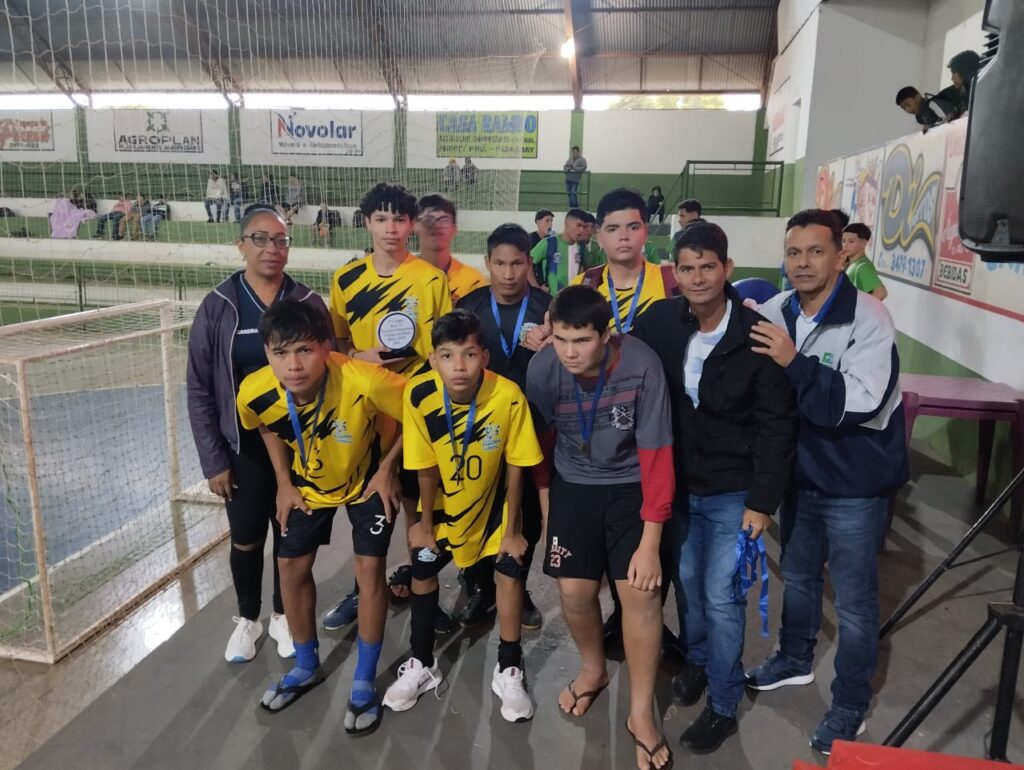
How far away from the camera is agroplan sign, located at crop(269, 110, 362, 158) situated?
1333cm

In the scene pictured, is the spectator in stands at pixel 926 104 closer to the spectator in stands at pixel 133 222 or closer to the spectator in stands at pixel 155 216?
the spectator in stands at pixel 133 222

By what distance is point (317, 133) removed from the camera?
1344cm

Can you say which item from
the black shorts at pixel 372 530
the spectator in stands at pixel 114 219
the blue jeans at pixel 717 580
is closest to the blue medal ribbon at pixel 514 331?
the black shorts at pixel 372 530

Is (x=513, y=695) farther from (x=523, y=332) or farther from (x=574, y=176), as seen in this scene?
(x=574, y=176)

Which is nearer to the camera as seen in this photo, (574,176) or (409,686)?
(409,686)

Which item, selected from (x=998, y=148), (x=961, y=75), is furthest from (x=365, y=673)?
(x=961, y=75)

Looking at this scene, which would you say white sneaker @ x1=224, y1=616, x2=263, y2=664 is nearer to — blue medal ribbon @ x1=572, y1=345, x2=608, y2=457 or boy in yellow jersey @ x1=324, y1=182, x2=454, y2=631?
boy in yellow jersey @ x1=324, y1=182, x2=454, y2=631

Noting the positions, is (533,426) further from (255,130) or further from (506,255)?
(255,130)

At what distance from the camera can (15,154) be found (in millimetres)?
12203

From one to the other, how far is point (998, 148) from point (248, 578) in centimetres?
249

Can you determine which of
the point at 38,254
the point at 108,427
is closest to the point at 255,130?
the point at 38,254

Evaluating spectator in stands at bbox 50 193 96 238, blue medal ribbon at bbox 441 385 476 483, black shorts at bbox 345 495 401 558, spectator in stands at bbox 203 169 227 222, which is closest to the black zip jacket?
blue medal ribbon at bbox 441 385 476 483

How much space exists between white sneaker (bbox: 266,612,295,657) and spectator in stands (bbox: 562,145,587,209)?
1184 centimetres

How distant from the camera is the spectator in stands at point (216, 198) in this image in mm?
11023
